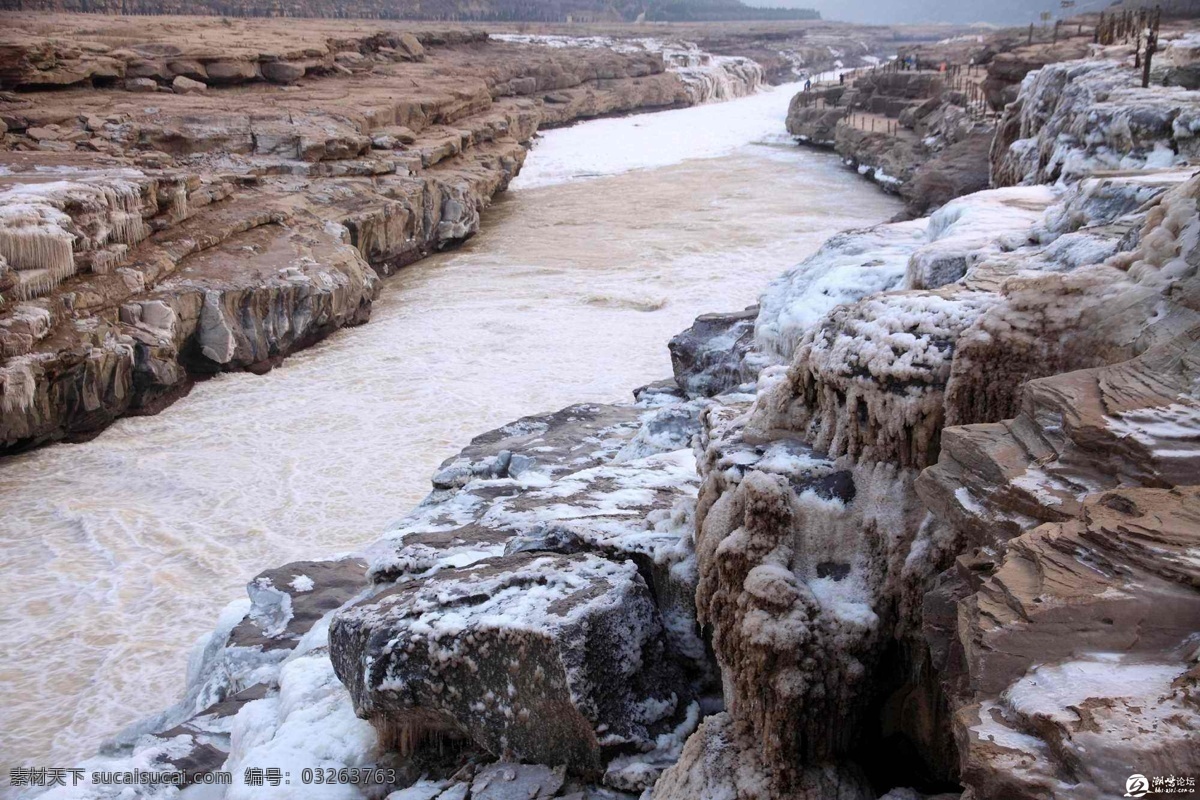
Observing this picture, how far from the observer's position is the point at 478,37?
113 feet

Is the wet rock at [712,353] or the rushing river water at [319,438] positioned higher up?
the wet rock at [712,353]

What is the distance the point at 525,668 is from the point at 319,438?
629 cm

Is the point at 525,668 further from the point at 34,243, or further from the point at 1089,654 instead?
the point at 34,243

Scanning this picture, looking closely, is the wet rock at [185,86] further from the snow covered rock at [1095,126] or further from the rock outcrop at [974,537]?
the rock outcrop at [974,537]

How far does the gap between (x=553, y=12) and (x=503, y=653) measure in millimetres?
60684

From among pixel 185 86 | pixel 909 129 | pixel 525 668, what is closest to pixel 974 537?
pixel 525 668

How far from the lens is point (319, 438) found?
968 centimetres

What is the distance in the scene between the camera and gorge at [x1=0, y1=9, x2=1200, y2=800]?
2.68 meters

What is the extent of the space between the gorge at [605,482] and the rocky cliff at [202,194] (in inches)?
2.5

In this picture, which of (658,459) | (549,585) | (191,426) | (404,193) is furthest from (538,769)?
(404,193)

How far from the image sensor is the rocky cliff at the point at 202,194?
9602mm

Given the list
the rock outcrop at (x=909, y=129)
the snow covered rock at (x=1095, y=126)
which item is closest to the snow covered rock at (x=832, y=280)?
the snow covered rock at (x=1095, y=126)

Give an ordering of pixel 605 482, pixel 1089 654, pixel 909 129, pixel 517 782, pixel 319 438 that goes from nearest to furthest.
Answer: pixel 1089 654 < pixel 517 782 < pixel 605 482 < pixel 319 438 < pixel 909 129

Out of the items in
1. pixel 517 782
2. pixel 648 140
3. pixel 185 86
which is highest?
pixel 185 86
